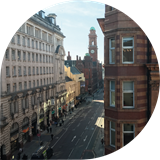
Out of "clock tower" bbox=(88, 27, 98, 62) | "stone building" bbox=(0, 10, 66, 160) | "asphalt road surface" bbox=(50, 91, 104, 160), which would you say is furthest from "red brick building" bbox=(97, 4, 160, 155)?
"clock tower" bbox=(88, 27, 98, 62)

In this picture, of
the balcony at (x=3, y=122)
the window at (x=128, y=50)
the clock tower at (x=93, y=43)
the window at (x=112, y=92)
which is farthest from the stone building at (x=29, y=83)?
the clock tower at (x=93, y=43)

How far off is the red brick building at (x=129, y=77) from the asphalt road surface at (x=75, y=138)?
17.8m

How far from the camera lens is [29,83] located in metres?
37.3

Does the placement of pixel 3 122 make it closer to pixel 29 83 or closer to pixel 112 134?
pixel 29 83

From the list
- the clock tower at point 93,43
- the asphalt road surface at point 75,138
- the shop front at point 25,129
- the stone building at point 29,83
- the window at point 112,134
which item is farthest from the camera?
the clock tower at point 93,43

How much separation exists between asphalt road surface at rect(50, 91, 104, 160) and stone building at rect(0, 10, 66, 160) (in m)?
5.73

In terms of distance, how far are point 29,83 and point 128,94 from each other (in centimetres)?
2972

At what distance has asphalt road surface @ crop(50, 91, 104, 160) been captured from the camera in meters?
28.3

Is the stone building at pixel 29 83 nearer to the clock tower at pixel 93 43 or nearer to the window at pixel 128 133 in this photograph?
the window at pixel 128 133

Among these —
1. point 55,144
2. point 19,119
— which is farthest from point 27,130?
point 55,144

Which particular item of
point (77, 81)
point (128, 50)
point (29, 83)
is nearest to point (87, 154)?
point (29, 83)

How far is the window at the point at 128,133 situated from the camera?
10555mm

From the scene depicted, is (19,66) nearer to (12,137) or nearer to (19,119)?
(19,119)

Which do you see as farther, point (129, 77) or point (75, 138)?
point (75, 138)
